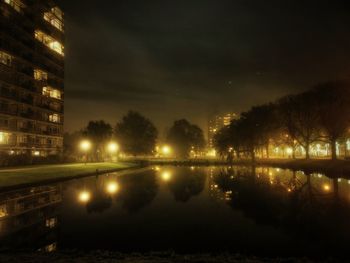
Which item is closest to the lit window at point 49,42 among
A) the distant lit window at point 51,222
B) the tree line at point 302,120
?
the tree line at point 302,120

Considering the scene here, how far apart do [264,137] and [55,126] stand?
54.6 m

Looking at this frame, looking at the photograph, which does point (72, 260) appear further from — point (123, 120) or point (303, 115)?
point (123, 120)

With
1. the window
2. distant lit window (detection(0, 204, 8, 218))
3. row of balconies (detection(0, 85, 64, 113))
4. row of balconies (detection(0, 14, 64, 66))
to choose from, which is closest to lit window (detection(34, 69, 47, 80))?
row of balconies (detection(0, 14, 64, 66))

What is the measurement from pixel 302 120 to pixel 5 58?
62.5m

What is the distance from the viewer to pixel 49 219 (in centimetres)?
1498

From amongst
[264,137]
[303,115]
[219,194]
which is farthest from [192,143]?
[219,194]

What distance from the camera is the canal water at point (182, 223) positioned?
35.3 feet

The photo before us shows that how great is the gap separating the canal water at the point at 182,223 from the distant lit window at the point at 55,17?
223 ft

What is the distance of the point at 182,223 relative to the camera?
575 inches

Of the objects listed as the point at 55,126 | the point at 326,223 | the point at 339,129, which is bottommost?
the point at 326,223

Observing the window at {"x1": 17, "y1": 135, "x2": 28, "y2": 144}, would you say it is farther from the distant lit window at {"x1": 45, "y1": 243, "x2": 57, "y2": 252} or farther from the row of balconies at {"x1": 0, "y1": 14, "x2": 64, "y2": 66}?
the distant lit window at {"x1": 45, "y1": 243, "x2": 57, "y2": 252}

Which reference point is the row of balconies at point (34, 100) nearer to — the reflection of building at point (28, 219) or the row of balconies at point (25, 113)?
the row of balconies at point (25, 113)

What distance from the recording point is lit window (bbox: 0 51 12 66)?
61.7m

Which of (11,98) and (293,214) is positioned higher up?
(11,98)
